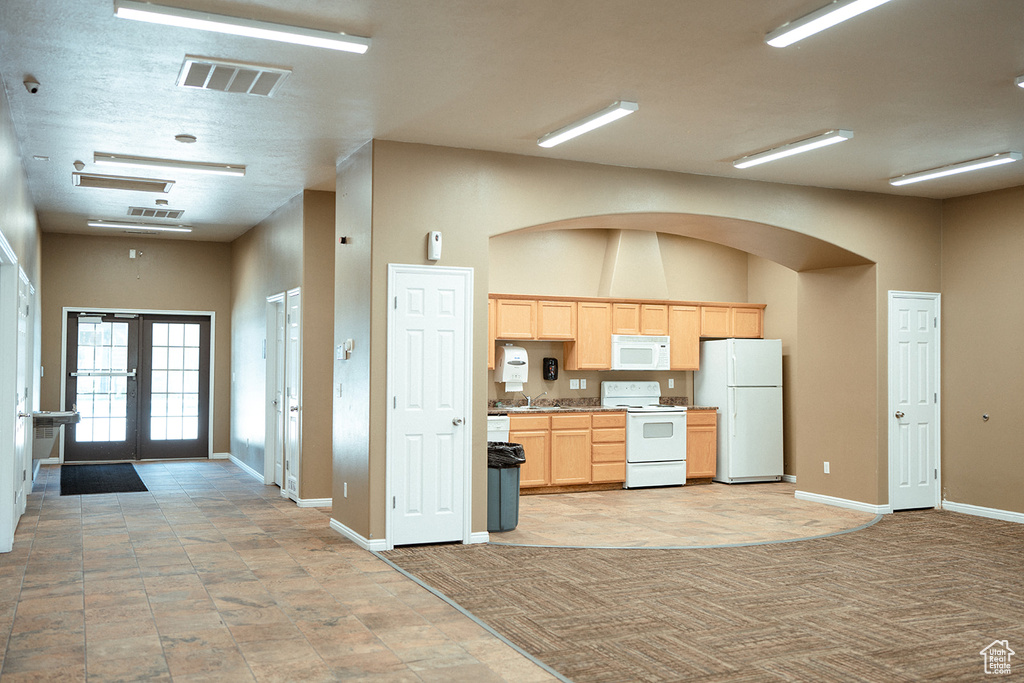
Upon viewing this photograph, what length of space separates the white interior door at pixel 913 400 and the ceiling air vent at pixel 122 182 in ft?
22.3

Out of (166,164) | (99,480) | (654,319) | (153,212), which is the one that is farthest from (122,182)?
(654,319)

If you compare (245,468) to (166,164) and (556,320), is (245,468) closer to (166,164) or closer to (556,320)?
(556,320)

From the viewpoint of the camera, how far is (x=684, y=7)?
12.5 ft

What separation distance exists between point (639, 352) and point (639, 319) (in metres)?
0.38

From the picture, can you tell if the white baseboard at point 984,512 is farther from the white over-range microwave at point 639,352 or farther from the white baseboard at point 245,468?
the white baseboard at point 245,468

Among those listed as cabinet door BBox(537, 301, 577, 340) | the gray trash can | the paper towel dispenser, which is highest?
cabinet door BBox(537, 301, 577, 340)

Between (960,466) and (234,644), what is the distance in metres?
6.78

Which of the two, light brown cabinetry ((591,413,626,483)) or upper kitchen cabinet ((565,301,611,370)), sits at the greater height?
upper kitchen cabinet ((565,301,611,370))

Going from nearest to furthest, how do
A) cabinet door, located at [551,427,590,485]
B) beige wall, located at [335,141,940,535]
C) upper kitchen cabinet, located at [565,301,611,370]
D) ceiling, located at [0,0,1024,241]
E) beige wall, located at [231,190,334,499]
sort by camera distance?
ceiling, located at [0,0,1024,241]
beige wall, located at [335,141,940,535]
beige wall, located at [231,190,334,499]
cabinet door, located at [551,427,590,485]
upper kitchen cabinet, located at [565,301,611,370]

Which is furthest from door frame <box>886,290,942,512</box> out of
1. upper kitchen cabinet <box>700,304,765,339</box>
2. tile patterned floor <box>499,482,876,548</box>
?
upper kitchen cabinet <box>700,304,765,339</box>

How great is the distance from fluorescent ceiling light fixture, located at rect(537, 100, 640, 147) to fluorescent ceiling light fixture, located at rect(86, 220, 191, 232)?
606cm

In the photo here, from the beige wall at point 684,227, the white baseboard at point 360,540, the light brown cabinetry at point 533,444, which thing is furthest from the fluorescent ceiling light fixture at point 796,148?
the white baseboard at point 360,540

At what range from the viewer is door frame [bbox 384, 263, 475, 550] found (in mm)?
6098

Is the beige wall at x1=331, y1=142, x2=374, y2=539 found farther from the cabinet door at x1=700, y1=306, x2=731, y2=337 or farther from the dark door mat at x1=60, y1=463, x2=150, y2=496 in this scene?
the cabinet door at x1=700, y1=306, x2=731, y2=337
